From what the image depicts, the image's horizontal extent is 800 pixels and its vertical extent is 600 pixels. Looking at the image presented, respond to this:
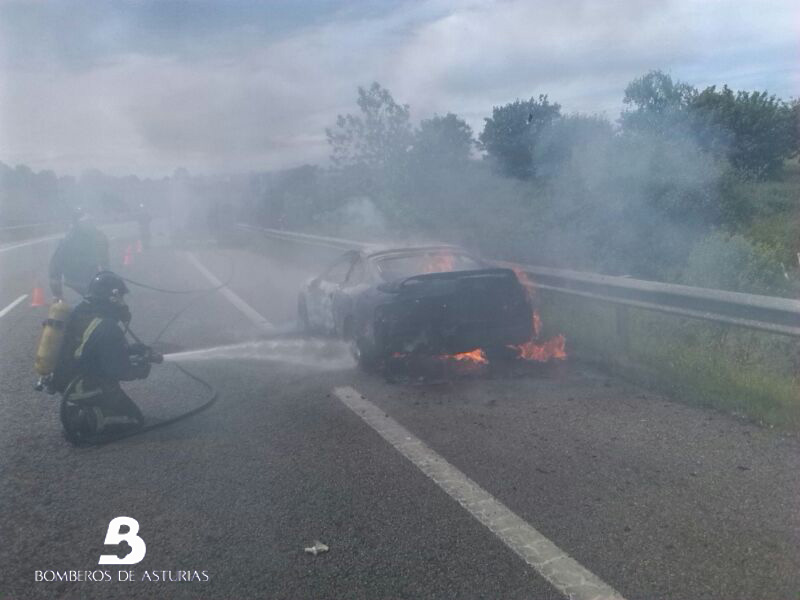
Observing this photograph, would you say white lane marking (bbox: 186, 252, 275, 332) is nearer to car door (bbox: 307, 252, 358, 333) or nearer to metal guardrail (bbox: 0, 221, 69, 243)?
car door (bbox: 307, 252, 358, 333)

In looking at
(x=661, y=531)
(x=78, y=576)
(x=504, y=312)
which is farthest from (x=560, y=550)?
(x=504, y=312)

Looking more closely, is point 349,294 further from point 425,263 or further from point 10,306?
point 10,306

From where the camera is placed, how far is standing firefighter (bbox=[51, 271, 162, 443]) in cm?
574

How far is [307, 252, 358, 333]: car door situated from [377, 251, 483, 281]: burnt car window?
71cm

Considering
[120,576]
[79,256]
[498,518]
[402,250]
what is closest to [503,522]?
[498,518]

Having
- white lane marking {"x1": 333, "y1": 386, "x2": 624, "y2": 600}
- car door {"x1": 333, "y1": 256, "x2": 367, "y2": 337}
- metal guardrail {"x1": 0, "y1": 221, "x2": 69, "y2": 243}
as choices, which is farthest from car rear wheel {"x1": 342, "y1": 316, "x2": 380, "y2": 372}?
metal guardrail {"x1": 0, "y1": 221, "x2": 69, "y2": 243}

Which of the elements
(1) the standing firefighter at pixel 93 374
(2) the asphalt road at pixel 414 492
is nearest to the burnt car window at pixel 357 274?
(2) the asphalt road at pixel 414 492

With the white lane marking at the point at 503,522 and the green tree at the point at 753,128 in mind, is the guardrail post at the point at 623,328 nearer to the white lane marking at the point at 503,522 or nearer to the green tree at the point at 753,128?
the white lane marking at the point at 503,522

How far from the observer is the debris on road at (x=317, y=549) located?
375cm

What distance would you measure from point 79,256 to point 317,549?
725 cm

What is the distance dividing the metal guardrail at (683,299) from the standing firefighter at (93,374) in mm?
5062

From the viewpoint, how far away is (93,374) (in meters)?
5.88

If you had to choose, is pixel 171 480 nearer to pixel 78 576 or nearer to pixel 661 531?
pixel 78 576

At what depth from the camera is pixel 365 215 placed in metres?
22.6
